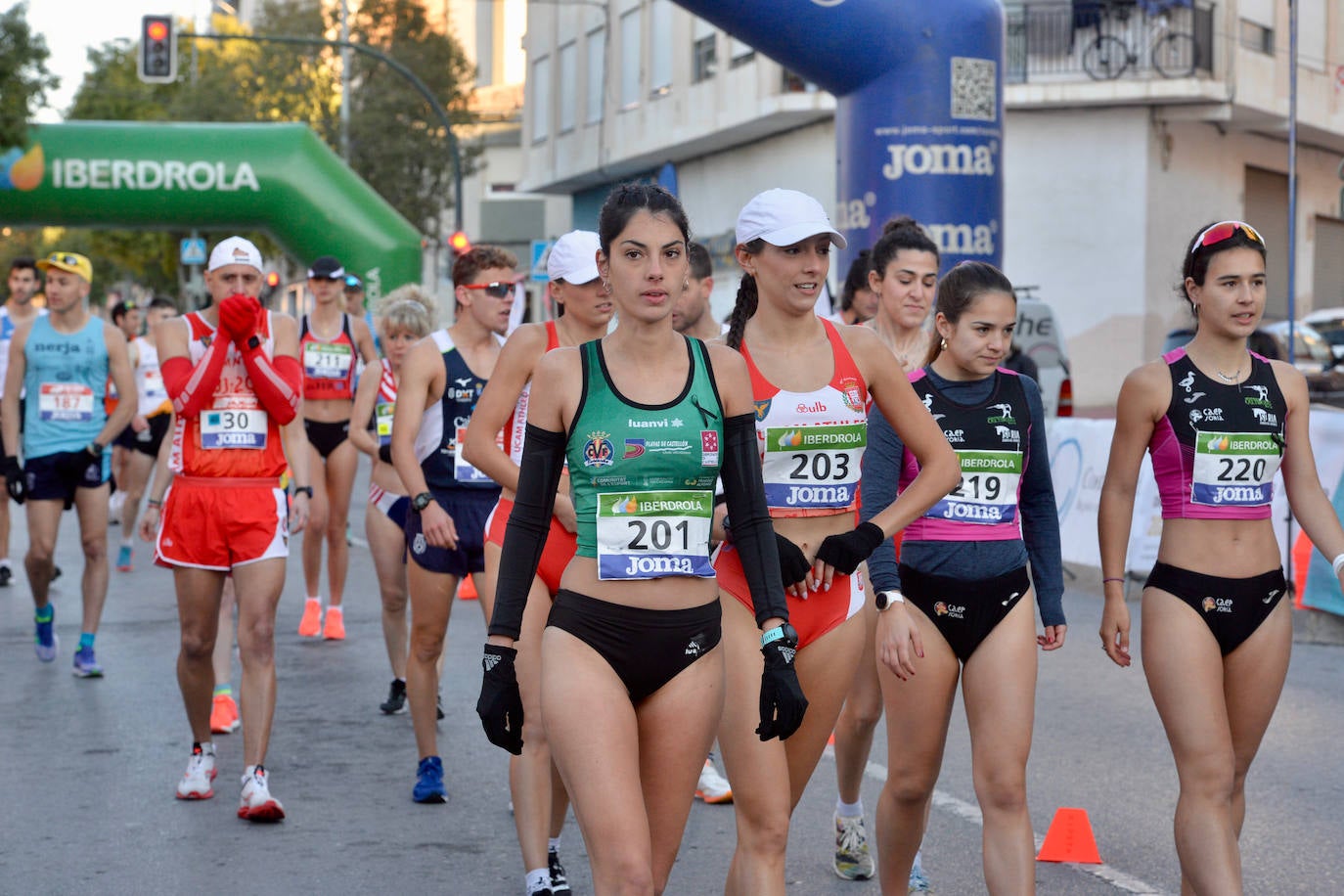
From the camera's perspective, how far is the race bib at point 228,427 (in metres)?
6.95

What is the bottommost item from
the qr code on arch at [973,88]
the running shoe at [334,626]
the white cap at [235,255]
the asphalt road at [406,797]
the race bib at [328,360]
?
the asphalt road at [406,797]

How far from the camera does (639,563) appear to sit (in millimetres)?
3945

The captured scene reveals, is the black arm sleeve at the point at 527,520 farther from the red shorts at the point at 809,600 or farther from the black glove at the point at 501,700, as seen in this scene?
the red shorts at the point at 809,600

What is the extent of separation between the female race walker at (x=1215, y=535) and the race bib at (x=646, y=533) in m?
1.47

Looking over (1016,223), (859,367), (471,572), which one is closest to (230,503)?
(471,572)

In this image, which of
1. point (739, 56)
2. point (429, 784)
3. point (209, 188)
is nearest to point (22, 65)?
point (209, 188)

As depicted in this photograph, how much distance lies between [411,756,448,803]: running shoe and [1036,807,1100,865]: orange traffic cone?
2295 millimetres

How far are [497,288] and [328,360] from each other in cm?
454

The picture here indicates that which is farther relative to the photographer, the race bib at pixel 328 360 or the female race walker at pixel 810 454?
the race bib at pixel 328 360

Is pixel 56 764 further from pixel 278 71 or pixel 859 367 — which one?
pixel 278 71

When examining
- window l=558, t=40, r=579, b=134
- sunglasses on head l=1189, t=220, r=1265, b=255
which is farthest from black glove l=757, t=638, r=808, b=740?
window l=558, t=40, r=579, b=134

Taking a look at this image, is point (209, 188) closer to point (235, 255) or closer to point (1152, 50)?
point (1152, 50)

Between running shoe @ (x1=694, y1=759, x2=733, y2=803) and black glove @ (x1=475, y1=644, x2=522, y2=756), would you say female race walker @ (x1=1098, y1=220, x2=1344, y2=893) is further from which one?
running shoe @ (x1=694, y1=759, x2=733, y2=803)

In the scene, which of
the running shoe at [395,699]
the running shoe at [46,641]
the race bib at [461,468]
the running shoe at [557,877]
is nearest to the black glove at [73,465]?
the running shoe at [46,641]
